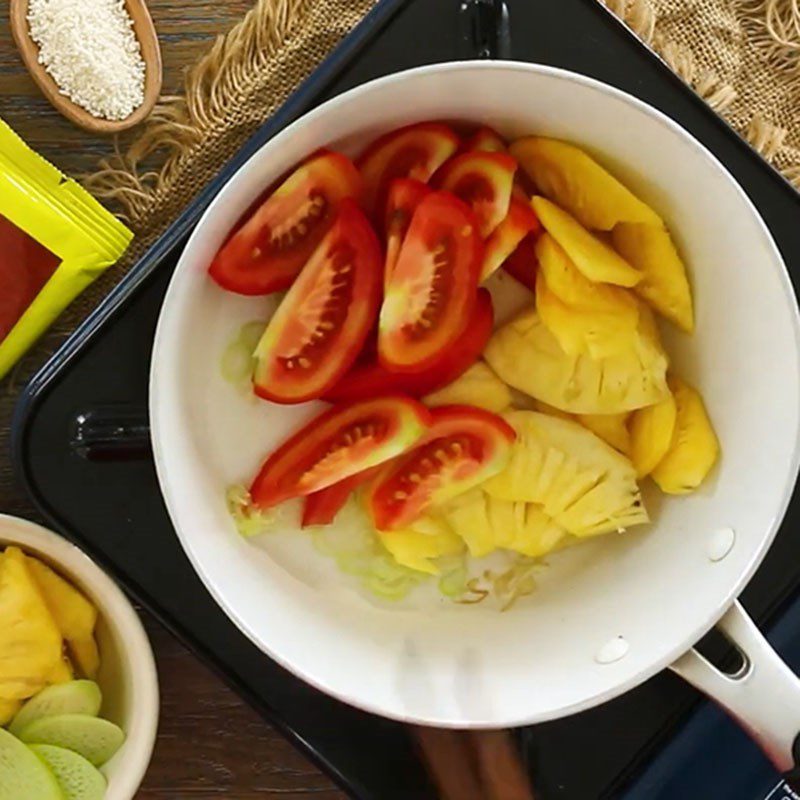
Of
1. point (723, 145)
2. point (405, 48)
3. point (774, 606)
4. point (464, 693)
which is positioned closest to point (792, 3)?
point (723, 145)

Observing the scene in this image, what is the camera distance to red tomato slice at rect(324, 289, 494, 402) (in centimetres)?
78

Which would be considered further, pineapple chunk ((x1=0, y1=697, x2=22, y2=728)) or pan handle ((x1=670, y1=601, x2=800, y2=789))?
pineapple chunk ((x1=0, y1=697, x2=22, y2=728))

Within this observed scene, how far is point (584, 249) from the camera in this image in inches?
30.0

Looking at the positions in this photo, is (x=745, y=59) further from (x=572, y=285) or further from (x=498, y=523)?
(x=498, y=523)

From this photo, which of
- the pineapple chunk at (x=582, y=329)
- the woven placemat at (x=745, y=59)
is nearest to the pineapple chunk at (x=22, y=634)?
the pineapple chunk at (x=582, y=329)

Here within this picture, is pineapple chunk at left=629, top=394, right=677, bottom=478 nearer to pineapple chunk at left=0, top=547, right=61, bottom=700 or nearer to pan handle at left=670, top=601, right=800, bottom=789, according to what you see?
pan handle at left=670, top=601, right=800, bottom=789

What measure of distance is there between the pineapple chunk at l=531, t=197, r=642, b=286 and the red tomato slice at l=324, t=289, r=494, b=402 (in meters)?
0.06

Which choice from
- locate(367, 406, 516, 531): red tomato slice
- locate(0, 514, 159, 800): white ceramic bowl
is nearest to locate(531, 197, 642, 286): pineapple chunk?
locate(367, 406, 516, 531): red tomato slice

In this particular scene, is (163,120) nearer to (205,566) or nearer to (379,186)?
(379,186)

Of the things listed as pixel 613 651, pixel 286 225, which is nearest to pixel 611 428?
pixel 613 651

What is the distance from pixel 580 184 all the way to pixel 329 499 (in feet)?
0.81

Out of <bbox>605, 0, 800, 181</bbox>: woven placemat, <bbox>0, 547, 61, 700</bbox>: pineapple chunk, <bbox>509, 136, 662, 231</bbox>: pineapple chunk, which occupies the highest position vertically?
<bbox>605, 0, 800, 181</bbox>: woven placemat

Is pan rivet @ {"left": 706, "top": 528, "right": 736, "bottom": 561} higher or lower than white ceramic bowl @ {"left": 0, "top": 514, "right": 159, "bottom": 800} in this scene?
higher

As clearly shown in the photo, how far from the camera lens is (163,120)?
914mm
